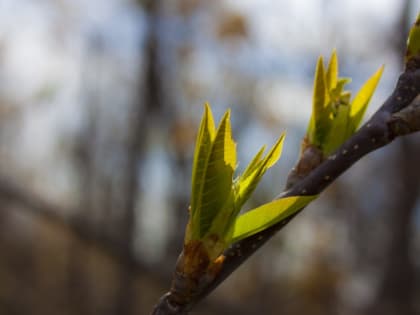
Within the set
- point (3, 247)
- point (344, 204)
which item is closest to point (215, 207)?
point (344, 204)

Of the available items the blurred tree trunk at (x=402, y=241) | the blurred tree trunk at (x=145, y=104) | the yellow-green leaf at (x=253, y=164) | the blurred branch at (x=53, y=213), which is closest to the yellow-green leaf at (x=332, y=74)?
the yellow-green leaf at (x=253, y=164)

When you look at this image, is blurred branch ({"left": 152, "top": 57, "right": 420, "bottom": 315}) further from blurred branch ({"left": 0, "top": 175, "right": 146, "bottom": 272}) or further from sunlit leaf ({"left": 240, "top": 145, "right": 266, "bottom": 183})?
blurred branch ({"left": 0, "top": 175, "right": 146, "bottom": 272})

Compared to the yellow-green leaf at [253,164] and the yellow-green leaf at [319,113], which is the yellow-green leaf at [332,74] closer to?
the yellow-green leaf at [319,113]

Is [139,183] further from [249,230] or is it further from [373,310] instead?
[249,230]

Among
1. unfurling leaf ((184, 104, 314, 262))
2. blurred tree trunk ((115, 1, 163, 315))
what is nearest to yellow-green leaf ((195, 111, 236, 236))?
unfurling leaf ((184, 104, 314, 262))

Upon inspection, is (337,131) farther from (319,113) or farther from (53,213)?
(53,213)

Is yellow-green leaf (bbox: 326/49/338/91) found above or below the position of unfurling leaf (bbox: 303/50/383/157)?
above

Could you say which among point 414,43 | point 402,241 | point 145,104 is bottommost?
point 145,104

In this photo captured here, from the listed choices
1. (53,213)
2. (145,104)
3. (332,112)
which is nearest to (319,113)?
(332,112)
